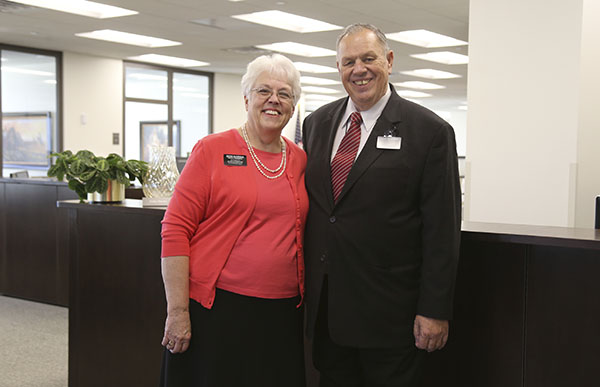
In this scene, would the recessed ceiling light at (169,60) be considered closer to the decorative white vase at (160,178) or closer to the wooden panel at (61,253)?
the wooden panel at (61,253)

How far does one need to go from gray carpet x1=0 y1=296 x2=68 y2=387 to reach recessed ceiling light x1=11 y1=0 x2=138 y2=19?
139 inches

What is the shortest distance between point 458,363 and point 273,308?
0.73 metres

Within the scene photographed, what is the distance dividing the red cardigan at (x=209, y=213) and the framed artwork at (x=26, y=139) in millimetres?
9460

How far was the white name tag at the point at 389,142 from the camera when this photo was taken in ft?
6.79

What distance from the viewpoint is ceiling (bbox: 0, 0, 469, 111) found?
743cm

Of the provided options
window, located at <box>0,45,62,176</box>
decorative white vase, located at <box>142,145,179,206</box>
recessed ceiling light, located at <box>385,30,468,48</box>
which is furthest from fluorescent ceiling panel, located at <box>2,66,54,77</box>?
decorative white vase, located at <box>142,145,179,206</box>

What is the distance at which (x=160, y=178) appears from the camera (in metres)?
3.36

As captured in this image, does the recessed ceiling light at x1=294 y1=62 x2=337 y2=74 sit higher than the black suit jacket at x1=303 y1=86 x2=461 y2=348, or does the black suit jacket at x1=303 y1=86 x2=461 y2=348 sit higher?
the recessed ceiling light at x1=294 y1=62 x2=337 y2=74

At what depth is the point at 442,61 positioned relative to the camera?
38.7ft

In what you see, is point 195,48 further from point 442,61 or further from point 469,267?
point 469,267

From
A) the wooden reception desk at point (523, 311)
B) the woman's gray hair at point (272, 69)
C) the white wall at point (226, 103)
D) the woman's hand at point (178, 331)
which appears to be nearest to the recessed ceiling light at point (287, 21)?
the white wall at point (226, 103)

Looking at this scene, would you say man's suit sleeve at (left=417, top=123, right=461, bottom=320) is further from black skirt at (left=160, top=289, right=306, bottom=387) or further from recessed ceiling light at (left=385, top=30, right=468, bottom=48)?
recessed ceiling light at (left=385, top=30, right=468, bottom=48)

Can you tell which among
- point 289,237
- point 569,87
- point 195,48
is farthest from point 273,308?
point 195,48

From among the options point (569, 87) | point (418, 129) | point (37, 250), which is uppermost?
point (569, 87)
